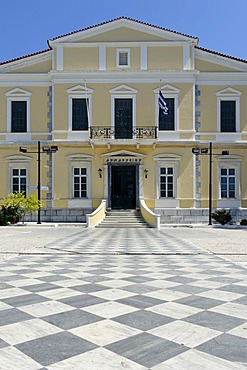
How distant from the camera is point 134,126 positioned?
81.7 ft

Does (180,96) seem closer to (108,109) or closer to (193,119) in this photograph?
(193,119)

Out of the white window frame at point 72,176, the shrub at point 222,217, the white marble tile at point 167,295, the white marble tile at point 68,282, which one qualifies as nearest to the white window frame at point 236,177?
the shrub at point 222,217

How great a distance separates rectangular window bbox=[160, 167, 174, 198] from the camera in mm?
24875

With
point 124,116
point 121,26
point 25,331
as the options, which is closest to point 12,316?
point 25,331

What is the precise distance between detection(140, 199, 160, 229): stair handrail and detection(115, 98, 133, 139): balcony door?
15.5 ft

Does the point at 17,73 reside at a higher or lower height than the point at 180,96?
higher

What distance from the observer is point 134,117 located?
81.7ft

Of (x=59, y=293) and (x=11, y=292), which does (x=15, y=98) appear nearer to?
(x=11, y=292)

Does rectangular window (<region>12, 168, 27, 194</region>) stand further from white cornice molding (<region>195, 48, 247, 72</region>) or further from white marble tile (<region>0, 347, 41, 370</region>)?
white marble tile (<region>0, 347, 41, 370</region>)

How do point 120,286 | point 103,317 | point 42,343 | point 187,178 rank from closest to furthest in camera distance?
1. point 42,343
2. point 103,317
3. point 120,286
4. point 187,178

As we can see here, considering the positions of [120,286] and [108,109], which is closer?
[120,286]

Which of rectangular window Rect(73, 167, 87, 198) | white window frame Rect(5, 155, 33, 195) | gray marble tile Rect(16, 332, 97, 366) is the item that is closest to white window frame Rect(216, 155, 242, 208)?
rectangular window Rect(73, 167, 87, 198)

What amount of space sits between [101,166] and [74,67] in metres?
6.57

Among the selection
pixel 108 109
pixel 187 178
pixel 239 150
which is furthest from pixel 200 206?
pixel 108 109
